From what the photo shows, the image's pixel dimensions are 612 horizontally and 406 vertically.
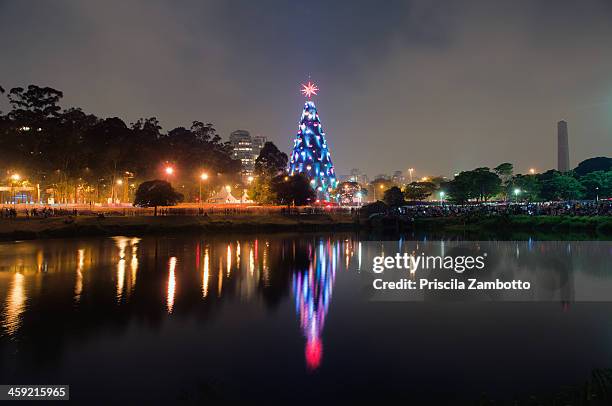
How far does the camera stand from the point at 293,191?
2562 inches

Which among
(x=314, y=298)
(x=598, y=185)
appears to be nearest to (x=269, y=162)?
(x=598, y=185)

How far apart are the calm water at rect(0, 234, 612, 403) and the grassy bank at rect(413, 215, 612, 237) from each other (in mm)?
33265

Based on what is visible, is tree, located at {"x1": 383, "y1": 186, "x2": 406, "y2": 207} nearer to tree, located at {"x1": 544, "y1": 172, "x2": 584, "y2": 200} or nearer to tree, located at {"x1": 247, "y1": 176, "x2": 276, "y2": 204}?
tree, located at {"x1": 247, "y1": 176, "x2": 276, "y2": 204}

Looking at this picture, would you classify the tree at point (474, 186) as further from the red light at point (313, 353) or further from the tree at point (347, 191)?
the red light at point (313, 353)

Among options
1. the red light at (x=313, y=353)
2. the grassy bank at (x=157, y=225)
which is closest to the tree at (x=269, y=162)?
the grassy bank at (x=157, y=225)

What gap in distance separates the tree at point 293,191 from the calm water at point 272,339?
1573 inches

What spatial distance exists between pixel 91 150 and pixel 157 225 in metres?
22.9

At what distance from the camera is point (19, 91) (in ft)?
196

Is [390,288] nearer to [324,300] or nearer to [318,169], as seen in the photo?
[324,300]

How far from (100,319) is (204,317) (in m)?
3.52

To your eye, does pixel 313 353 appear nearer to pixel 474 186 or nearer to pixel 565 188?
pixel 474 186

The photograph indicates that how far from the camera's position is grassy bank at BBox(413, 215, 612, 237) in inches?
2133

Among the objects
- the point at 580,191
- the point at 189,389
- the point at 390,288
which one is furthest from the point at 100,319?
the point at 580,191

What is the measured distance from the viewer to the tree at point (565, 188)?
315 feet
